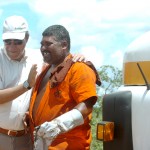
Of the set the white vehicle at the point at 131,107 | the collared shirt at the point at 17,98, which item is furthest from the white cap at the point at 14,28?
the white vehicle at the point at 131,107

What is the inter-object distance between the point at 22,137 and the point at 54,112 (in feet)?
2.74

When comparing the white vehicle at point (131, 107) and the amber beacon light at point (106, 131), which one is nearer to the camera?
the white vehicle at point (131, 107)

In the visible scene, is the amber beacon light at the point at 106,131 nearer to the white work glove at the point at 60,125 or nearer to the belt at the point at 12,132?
the white work glove at the point at 60,125

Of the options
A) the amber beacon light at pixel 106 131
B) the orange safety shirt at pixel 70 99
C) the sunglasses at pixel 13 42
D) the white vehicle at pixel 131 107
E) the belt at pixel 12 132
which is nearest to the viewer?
the white vehicle at pixel 131 107

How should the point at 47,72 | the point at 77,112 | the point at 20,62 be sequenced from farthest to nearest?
1. the point at 20,62
2. the point at 47,72
3. the point at 77,112

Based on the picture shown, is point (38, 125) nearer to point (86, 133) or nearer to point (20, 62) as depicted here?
point (86, 133)

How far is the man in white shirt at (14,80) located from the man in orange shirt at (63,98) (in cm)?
37

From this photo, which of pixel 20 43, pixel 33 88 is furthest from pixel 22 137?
pixel 20 43

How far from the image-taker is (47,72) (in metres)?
4.00

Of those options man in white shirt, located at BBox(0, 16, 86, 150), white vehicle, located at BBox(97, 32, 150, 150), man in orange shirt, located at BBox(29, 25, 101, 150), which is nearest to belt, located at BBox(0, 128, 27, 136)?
man in white shirt, located at BBox(0, 16, 86, 150)

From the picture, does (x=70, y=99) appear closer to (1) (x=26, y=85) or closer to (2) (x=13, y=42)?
(1) (x=26, y=85)

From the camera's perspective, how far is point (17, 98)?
422 cm

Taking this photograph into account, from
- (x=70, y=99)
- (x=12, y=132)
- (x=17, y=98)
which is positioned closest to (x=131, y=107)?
(x=70, y=99)

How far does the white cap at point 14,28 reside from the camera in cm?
419
